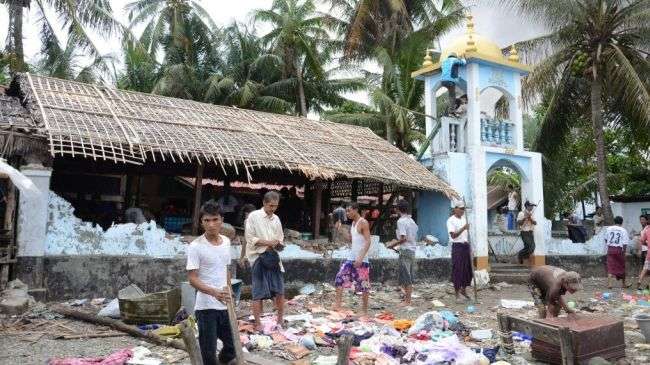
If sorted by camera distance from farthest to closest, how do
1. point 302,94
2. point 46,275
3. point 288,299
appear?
point 302,94 < point 288,299 < point 46,275

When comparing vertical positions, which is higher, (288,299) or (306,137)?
(306,137)

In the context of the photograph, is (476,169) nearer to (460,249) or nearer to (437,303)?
(460,249)

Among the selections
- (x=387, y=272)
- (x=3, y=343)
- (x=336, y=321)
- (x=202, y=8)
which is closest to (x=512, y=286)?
(x=387, y=272)

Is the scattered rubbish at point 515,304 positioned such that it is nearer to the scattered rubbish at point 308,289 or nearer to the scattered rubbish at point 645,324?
the scattered rubbish at point 645,324

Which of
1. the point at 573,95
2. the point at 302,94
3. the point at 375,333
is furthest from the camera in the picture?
the point at 302,94

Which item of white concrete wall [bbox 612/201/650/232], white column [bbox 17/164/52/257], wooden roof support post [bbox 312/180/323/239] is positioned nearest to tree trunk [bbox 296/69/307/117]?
wooden roof support post [bbox 312/180/323/239]

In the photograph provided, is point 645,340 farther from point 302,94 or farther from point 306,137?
point 302,94

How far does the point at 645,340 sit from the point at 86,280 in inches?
297

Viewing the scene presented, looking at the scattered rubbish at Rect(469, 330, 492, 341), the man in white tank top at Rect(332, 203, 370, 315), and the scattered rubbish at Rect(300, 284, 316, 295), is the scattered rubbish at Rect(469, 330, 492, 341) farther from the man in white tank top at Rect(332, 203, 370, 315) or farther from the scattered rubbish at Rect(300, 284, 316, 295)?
the scattered rubbish at Rect(300, 284, 316, 295)

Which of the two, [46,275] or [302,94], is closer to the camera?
[46,275]

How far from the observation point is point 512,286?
1177cm

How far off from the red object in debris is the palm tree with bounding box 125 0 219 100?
1856 centimetres

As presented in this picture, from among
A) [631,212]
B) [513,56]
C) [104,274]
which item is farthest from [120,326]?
[631,212]

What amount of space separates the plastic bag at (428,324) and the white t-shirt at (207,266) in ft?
9.26
